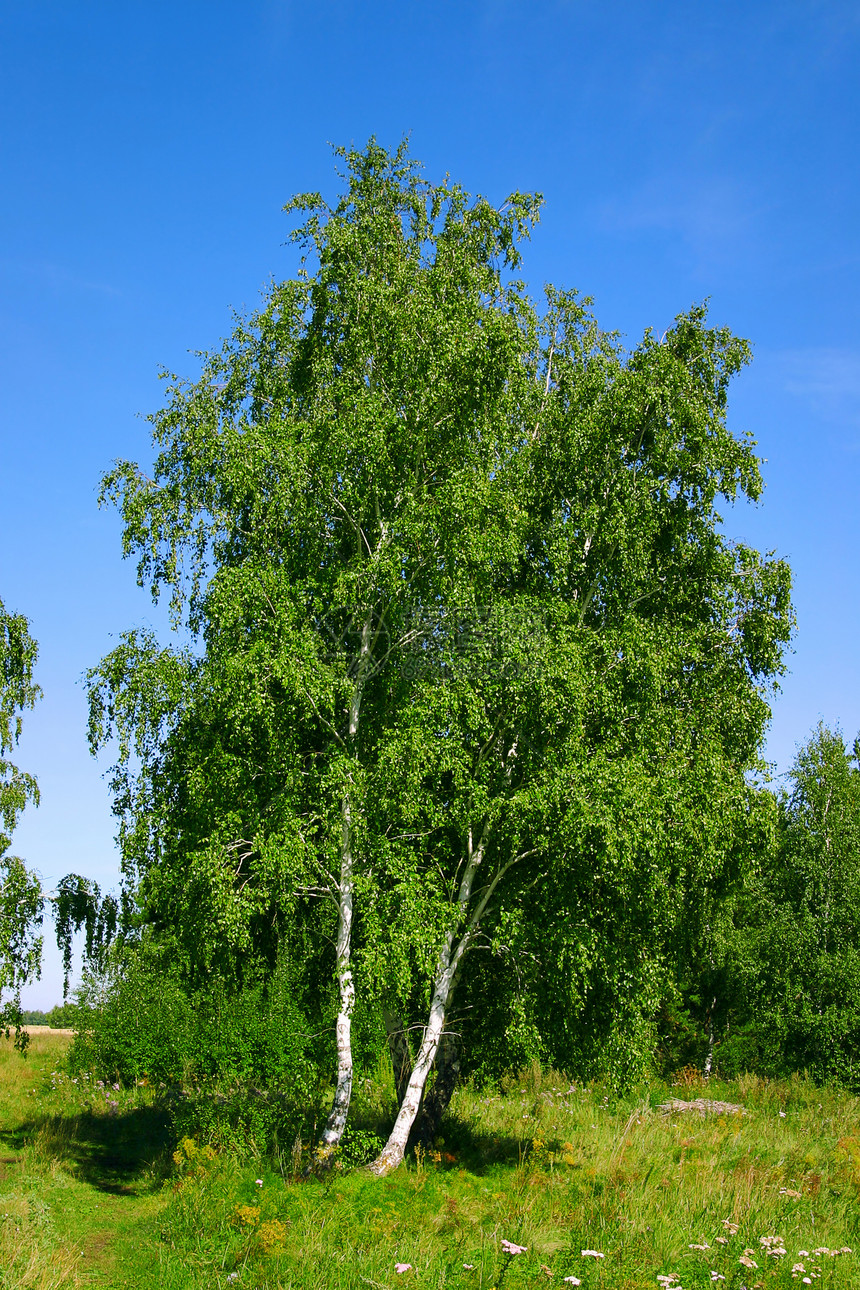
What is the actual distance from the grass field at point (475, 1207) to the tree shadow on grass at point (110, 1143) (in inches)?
3.0

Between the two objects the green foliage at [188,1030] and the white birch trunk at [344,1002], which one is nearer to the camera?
the white birch trunk at [344,1002]

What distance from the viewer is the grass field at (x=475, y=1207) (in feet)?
32.5

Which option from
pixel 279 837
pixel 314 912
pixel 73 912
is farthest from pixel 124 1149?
pixel 279 837

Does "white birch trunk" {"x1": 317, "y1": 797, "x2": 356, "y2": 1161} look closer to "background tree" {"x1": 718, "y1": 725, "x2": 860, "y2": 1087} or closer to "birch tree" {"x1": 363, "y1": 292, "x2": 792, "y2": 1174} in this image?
"birch tree" {"x1": 363, "y1": 292, "x2": 792, "y2": 1174}

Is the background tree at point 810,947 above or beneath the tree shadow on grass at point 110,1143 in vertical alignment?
above

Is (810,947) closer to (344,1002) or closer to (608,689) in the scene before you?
(608,689)

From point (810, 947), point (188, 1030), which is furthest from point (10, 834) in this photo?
point (810, 947)

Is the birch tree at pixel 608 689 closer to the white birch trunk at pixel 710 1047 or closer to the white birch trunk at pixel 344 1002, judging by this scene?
the white birch trunk at pixel 344 1002

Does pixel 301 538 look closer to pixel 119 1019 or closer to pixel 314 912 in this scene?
pixel 314 912

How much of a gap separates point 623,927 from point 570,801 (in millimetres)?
2820

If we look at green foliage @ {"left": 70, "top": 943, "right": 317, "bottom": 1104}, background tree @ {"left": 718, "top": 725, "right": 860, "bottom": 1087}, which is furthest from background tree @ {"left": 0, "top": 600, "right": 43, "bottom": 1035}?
background tree @ {"left": 718, "top": 725, "right": 860, "bottom": 1087}

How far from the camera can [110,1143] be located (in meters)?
19.3

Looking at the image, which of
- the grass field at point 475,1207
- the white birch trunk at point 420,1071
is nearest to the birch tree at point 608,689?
the white birch trunk at point 420,1071

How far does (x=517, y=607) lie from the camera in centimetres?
1519
